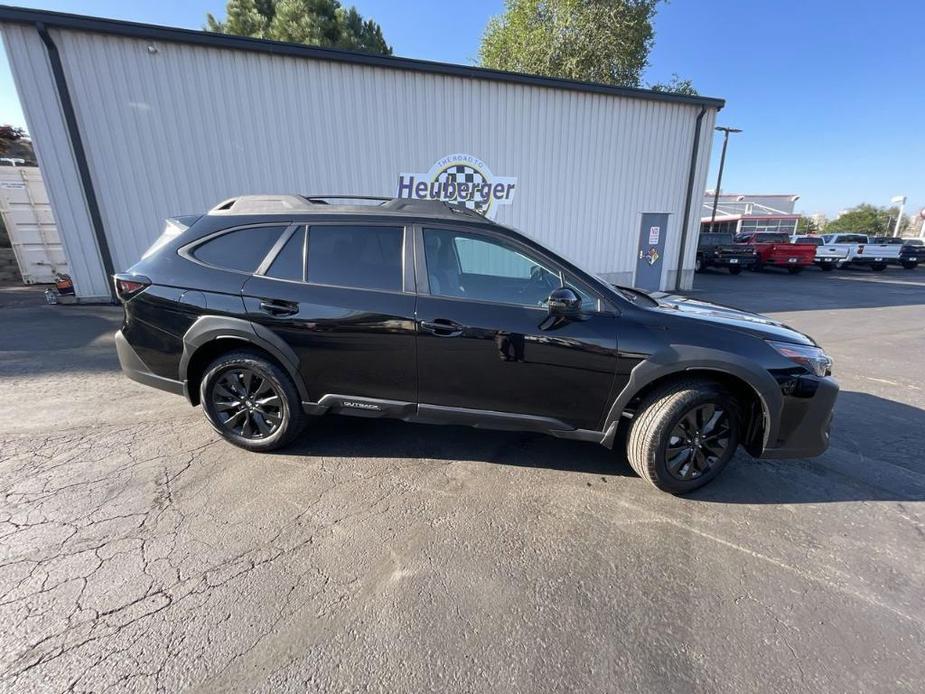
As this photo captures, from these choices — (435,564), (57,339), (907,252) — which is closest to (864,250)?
(907,252)

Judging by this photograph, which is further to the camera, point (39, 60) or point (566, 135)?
point (566, 135)

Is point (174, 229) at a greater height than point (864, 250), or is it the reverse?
point (174, 229)

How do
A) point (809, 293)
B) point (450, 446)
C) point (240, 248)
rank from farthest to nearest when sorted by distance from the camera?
point (809, 293), point (450, 446), point (240, 248)

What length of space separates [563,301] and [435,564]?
1.64 m

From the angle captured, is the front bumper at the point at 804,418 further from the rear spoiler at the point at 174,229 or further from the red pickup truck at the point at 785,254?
the red pickup truck at the point at 785,254

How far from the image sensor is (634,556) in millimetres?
2271


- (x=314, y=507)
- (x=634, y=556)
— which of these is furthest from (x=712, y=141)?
(x=314, y=507)

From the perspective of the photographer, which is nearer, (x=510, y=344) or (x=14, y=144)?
(x=510, y=344)

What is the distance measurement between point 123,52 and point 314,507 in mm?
9322

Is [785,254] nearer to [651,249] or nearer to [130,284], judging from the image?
[651,249]

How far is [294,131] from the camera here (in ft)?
27.3

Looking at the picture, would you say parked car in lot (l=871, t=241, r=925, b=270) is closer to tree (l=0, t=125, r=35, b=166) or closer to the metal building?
the metal building

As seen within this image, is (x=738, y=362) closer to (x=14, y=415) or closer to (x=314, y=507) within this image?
(x=314, y=507)

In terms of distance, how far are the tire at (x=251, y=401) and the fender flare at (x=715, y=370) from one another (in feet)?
7.81
